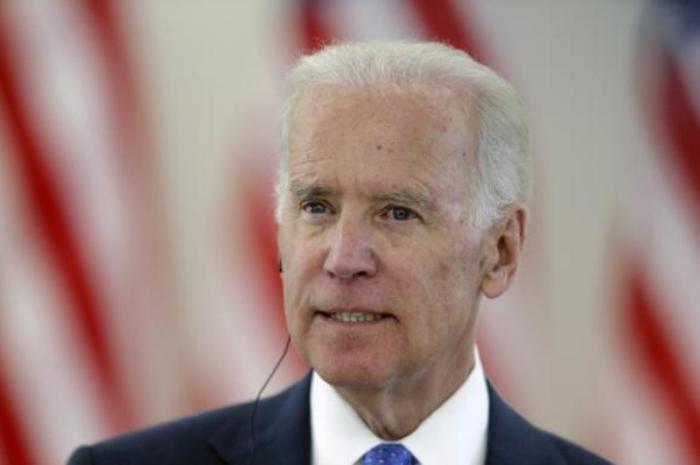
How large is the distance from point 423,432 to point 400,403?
4 centimetres

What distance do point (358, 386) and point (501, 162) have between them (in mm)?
300

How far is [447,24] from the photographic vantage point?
11.2ft

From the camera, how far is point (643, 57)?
3.38 meters

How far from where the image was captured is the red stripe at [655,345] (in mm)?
3373

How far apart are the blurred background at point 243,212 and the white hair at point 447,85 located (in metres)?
1.35

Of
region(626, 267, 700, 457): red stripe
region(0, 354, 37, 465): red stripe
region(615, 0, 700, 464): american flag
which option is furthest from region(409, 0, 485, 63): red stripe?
region(0, 354, 37, 465): red stripe

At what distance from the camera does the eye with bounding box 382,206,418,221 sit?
1.85 metres

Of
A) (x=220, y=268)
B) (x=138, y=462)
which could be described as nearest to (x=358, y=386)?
(x=138, y=462)

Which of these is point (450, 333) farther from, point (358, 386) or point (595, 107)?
point (595, 107)

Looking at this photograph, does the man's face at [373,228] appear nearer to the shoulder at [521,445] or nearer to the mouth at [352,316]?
the mouth at [352,316]

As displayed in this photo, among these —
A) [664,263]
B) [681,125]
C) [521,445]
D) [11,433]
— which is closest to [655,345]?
[664,263]

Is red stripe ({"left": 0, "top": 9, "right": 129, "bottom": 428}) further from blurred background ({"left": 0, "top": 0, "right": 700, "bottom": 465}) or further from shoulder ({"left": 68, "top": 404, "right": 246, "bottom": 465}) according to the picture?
shoulder ({"left": 68, "top": 404, "right": 246, "bottom": 465})

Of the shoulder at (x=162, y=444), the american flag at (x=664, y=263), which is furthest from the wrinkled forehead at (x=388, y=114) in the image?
the american flag at (x=664, y=263)

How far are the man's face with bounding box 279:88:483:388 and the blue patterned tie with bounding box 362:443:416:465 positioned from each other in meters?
0.08
